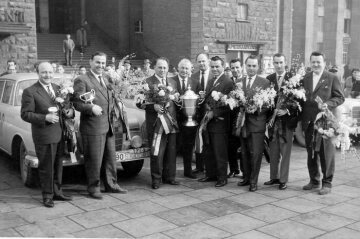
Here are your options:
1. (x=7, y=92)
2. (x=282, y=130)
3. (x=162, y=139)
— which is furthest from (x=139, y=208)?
(x=7, y=92)

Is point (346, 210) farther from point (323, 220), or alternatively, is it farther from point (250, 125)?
point (250, 125)

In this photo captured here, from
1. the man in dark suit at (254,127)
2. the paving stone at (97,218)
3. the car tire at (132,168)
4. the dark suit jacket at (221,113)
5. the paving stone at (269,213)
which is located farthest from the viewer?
the car tire at (132,168)

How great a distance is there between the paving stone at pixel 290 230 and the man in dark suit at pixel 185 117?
259 centimetres

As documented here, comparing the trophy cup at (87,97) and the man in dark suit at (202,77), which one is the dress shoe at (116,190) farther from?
the man in dark suit at (202,77)

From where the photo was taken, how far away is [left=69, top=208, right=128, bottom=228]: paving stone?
5.43 m

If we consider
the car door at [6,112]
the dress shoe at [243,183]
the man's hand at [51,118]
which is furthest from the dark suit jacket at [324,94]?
the car door at [6,112]

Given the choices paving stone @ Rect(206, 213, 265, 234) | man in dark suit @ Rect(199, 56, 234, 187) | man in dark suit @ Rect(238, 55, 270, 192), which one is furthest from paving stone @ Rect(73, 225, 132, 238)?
man in dark suit @ Rect(238, 55, 270, 192)

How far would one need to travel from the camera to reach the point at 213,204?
6.22 metres

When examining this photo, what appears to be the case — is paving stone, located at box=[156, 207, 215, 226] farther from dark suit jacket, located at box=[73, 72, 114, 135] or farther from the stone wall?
the stone wall

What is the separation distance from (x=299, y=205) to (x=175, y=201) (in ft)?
5.70

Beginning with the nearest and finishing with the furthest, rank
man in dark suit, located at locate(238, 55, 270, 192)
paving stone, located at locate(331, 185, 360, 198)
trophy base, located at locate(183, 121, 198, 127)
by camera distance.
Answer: paving stone, located at locate(331, 185, 360, 198) → man in dark suit, located at locate(238, 55, 270, 192) → trophy base, located at locate(183, 121, 198, 127)

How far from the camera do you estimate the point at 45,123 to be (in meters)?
Result: 5.95

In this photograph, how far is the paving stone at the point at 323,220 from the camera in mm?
5320

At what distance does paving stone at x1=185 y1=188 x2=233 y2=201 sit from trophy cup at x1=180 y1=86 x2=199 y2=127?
1.13m
